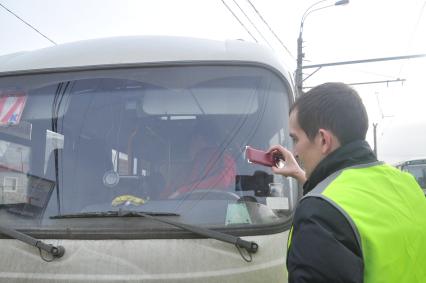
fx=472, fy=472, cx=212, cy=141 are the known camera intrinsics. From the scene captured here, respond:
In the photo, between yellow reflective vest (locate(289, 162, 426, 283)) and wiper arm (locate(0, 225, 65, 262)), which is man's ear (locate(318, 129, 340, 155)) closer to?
yellow reflective vest (locate(289, 162, 426, 283))

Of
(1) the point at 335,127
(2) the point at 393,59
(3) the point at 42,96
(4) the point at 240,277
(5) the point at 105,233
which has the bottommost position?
(4) the point at 240,277

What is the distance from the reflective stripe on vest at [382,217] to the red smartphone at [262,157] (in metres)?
0.92

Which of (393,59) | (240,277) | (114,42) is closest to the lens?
(240,277)

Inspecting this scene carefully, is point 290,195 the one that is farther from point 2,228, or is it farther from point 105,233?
point 2,228

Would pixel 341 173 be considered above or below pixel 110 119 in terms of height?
below

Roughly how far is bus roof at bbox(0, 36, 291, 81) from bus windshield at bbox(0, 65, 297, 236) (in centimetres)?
6

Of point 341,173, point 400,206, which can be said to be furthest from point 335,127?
point 400,206

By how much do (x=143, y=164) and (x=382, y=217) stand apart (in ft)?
4.90

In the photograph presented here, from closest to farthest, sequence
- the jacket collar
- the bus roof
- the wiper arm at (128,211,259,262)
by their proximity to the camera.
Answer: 1. the jacket collar
2. the wiper arm at (128,211,259,262)
3. the bus roof

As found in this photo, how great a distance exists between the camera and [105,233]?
2.18 m

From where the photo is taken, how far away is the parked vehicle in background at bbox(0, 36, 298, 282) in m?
2.15

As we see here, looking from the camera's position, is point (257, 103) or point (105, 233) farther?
point (257, 103)

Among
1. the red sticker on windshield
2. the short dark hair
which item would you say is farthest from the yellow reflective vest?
the red sticker on windshield

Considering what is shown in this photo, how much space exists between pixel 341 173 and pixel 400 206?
0.18 metres
